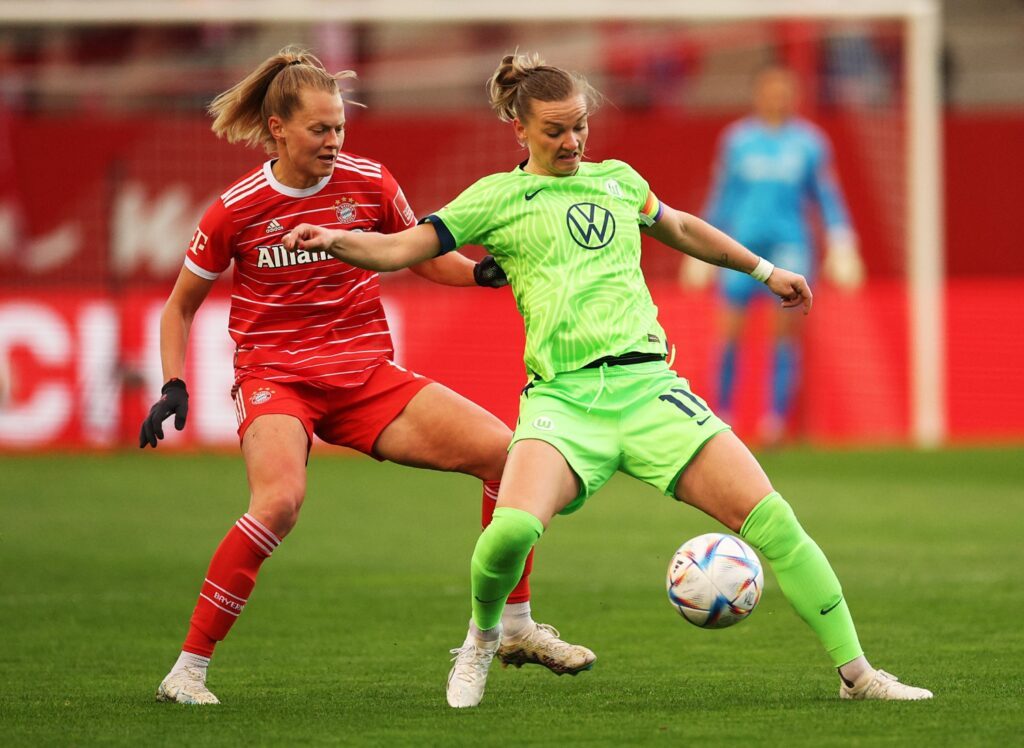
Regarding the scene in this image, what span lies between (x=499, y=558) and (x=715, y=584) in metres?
0.73

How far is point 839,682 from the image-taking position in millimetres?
6145

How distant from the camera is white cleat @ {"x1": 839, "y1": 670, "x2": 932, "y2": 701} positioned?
5691mm

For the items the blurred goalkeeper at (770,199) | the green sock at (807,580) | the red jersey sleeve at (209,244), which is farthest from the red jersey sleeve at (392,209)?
the blurred goalkeeper at (770,199)

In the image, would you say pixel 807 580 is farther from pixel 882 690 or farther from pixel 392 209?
pixel 392 209

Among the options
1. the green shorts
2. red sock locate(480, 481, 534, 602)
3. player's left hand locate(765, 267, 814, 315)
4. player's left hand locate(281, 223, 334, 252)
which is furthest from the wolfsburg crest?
red sock locate(480, 481, 534, 602)

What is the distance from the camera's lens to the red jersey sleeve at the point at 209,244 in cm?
623

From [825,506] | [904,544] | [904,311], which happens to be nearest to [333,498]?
[825,506]

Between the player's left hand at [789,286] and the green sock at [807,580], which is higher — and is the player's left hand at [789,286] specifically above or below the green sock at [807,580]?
above

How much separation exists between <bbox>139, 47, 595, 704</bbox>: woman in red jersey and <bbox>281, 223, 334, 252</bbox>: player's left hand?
2.20 feet

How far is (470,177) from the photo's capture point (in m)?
18.0

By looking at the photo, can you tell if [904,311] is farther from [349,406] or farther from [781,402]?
[349,406]

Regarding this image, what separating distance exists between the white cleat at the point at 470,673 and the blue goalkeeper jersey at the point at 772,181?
946cm

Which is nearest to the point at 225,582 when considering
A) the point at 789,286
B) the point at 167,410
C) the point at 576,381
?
the point at 167,410

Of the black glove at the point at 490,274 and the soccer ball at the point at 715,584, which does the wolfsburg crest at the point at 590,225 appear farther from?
the soccer ball at the point at 715,584
